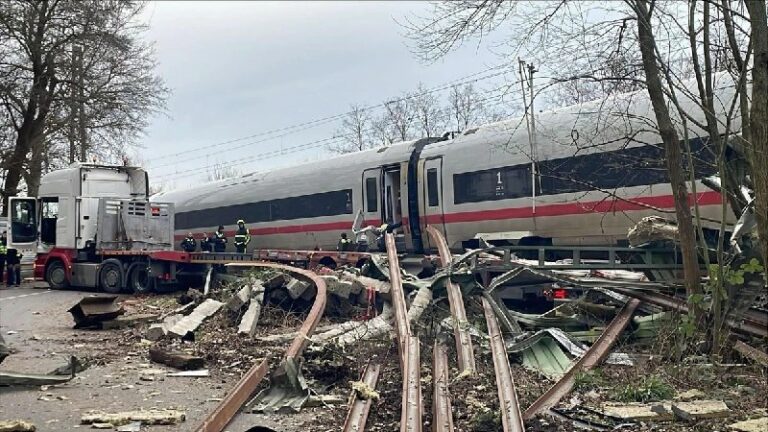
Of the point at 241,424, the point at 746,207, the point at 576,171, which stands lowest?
the point at 241,424

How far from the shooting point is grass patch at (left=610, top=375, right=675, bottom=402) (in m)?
6.28

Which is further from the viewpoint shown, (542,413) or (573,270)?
(573,270)

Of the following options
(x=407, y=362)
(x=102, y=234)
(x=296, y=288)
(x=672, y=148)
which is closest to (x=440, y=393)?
(x=407, y=362)

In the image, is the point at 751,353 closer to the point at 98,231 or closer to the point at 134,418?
the point at 134,418

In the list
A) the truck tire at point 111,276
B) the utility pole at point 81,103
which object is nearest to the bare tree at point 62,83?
the utility pole at point 81,103

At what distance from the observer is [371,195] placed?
17.8m

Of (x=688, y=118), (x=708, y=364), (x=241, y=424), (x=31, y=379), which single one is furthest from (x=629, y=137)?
(x=31, y=379)

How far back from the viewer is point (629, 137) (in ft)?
29.8

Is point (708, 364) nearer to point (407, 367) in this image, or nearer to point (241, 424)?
point (407, 367)

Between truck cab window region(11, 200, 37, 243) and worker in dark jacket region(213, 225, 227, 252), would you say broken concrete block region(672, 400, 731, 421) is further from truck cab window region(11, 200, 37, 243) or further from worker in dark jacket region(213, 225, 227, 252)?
truck cab window region(11, 200, 37, 243)

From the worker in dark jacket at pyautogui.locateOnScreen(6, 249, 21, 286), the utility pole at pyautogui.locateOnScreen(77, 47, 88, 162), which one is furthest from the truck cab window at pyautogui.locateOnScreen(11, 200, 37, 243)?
the utility pole at pyautogui.locateOnScreen(77, 47, 88, 162)

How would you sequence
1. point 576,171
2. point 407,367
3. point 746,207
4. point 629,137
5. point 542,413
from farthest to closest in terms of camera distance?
point 576,171
point 629,137
point 746,207
point 407,367
point 542,413

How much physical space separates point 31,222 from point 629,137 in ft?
57.2

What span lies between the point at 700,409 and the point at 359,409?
2.76 metres
